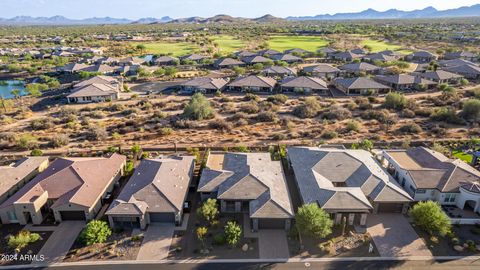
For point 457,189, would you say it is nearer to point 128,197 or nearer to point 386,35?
point 128,197

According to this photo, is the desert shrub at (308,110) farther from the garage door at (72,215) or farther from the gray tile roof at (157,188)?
the garage door at (72,215)

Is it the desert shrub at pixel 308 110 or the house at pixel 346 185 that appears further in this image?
the desert shrub at pixel 308 110

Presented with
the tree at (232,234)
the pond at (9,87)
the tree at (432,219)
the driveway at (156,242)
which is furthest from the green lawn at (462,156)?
the pond at (9,87)

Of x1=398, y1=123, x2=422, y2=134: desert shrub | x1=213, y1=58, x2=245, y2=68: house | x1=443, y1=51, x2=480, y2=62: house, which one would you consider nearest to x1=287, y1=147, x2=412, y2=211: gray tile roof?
x1=398, y1=123, x2=422, y2=134: desert shrub

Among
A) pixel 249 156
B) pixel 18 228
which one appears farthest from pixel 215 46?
pixel 18 228

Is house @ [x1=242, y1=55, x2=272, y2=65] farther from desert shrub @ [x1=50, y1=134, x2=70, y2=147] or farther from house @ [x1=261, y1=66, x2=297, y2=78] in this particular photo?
desert shrub @ [x1=50, y1=134, x2=70, y2=147]
